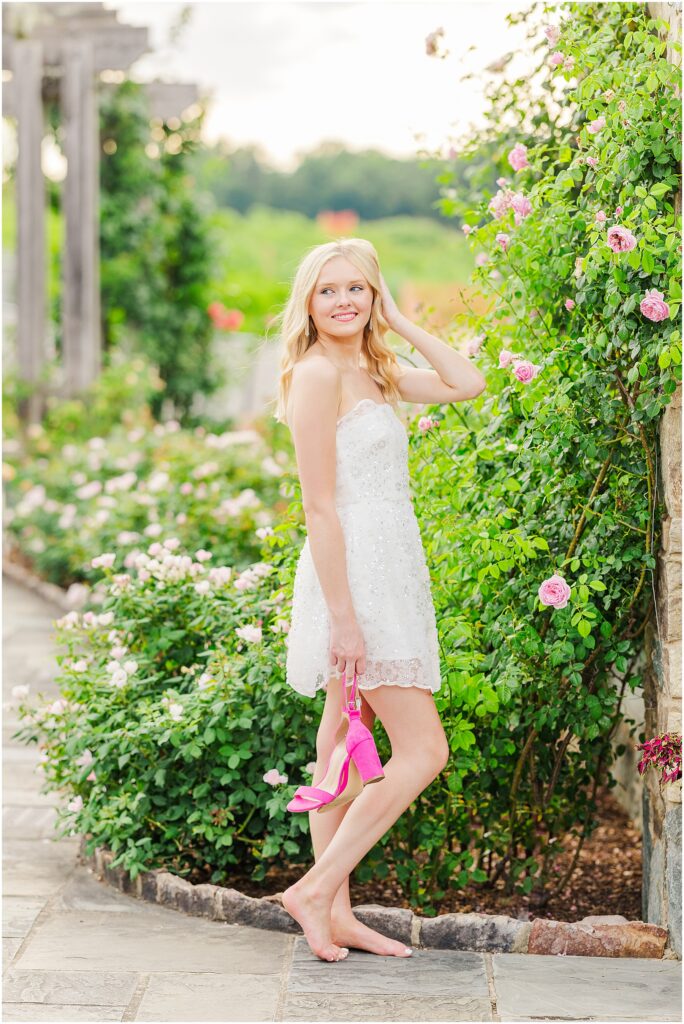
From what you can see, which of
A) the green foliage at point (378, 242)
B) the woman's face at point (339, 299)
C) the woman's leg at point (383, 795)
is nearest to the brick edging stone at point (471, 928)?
the woman's leg at point (383, 795)

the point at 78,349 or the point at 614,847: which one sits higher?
→ the point at 78,349

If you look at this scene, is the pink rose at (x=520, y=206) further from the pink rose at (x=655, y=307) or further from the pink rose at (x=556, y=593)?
the pink rose at (x=556, y=593)

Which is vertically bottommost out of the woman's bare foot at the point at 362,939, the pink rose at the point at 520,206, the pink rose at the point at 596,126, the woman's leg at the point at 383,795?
the woman's bare foot at the point at 362,939

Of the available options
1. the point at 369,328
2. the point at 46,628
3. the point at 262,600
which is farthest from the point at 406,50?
the point at 46,628

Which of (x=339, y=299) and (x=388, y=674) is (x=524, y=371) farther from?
(x=388, y=674)

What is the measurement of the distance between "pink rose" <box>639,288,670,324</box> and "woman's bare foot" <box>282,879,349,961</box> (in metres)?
1.56

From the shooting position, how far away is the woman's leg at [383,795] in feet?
9.09

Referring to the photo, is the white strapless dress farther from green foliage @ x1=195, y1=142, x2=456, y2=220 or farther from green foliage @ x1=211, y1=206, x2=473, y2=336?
green foliage @ x1=195, y1=142, x2=456, y2=220

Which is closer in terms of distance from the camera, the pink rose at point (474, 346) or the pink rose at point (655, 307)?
the pink rose at point (655, 307)

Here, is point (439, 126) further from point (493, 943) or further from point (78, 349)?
point (78, 349)

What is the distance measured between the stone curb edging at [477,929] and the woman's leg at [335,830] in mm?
77

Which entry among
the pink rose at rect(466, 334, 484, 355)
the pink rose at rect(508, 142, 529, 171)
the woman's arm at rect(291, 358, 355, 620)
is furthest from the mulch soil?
the pink rose at rect(508, 142, 529, 171)

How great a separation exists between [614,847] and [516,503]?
138 centimetres

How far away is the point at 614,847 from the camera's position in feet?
12.7
